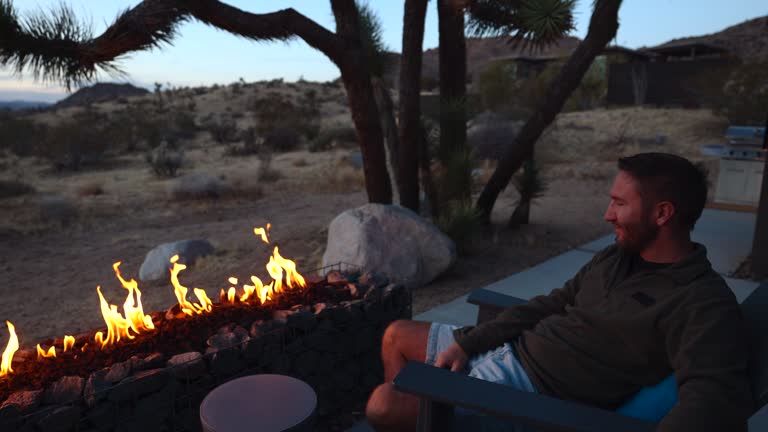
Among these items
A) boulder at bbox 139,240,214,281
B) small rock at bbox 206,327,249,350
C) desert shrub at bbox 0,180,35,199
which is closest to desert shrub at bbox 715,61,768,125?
boulder at bbox 139,240,214,281

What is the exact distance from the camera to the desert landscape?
5129 millimetres

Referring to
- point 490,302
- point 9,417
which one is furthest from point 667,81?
point 9,417

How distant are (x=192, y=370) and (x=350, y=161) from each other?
11760 millimetres

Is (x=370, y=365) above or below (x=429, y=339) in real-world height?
below

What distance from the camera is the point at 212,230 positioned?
7.55m

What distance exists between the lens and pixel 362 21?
7.24 meters

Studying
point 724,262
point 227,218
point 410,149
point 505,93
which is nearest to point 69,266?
point 227,218

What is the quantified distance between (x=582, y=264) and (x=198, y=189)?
6989mm

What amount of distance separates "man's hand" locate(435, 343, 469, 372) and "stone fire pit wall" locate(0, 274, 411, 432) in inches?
30.0

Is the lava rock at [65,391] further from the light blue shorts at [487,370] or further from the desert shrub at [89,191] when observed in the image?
the desert shrub at [89,191]

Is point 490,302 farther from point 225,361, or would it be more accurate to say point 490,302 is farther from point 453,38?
point 453,38

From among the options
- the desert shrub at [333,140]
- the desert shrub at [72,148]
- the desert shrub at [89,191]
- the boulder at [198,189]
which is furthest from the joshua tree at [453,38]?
the desert shrub at [72,148]

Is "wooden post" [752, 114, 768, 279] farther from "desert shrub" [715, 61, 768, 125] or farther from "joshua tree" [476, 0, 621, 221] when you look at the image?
"desert shrub" [715, 61, 768, 125]

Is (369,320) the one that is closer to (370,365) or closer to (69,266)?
(370,365)
